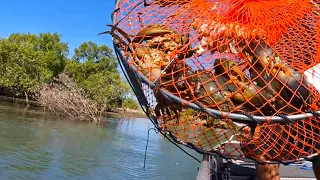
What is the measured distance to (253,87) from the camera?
6.88 ft

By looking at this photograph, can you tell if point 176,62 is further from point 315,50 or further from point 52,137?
point 52,137

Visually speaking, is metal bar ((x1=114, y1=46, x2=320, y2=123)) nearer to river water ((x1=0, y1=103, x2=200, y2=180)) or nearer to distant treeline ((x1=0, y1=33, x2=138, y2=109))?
river water ((x1=0, y1=103, x2=200, y2=180))

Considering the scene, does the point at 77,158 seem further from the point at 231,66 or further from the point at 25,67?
the point at 25,67

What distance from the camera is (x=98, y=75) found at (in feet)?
143

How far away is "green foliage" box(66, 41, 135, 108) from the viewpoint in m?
40.4

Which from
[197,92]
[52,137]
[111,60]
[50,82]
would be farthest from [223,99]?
[111,60]

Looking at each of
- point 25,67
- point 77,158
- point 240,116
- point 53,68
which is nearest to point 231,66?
point 240,116

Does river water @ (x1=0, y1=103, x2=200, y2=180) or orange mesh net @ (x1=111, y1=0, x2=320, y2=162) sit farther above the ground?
orange mesh net @ (x1=111, y1=0, x2=320, y2=162)

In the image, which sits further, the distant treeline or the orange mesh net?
the distant treeline

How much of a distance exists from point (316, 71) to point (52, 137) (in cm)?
1783

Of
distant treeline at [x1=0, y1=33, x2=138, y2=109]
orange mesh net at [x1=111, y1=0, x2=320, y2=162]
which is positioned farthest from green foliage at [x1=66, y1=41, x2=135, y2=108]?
orange mesh net at [x1=111, y1=0, x2=320, y2=162]

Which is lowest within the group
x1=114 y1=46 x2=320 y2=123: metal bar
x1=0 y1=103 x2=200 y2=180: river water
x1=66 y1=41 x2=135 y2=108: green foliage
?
x1=0 y1=103 x2=200 y2=180: river water

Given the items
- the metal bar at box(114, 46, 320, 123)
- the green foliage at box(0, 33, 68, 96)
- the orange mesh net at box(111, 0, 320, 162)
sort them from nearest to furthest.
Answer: the metal bar at box(114, 46, 320, 123)
the orange mesh net at box(111, 0, 320, 162)
the green foliage at box(0, 33, 68, 96)

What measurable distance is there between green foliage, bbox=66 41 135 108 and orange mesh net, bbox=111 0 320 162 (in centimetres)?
3707
